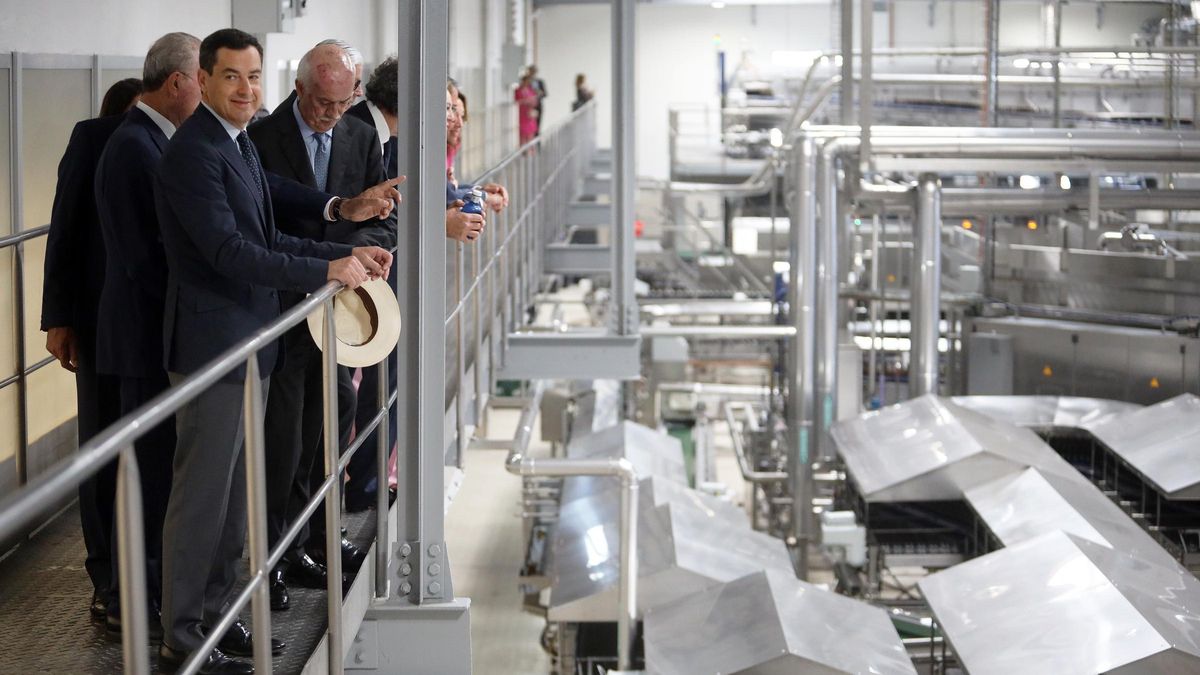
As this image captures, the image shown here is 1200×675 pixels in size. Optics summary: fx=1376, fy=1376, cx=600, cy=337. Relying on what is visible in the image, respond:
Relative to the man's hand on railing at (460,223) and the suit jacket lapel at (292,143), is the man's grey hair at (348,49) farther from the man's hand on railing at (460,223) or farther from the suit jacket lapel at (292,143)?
the man's hand on railing at (460,223)

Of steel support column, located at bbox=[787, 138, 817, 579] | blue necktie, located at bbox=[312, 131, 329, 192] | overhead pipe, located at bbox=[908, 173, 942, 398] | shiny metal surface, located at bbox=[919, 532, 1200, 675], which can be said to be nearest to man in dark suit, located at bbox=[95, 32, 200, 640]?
blue necktie, located at bbox=[312, 131, 329, 192]

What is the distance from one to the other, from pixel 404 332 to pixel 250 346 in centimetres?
92

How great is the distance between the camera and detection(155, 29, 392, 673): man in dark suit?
69.8 inches

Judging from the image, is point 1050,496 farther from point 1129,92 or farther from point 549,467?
point 1129,92

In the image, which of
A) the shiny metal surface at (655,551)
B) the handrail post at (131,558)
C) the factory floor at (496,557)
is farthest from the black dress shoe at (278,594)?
the factory floor at (496,557)

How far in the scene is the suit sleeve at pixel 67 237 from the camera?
2.26 m

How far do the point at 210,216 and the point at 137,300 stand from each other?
273 mm

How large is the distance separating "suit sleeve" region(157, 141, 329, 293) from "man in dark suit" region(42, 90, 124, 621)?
48cm

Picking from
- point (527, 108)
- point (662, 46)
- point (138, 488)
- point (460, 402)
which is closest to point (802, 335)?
point (460, 402)

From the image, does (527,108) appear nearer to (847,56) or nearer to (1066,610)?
(847,56)

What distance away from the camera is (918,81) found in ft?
32.2

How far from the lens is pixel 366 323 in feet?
7.13

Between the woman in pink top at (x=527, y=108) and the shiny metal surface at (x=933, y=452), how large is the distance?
638 cm

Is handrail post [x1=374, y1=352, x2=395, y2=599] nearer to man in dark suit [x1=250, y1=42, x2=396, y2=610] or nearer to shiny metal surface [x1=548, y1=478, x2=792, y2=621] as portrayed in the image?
man in dark suit [x1=250, y1=42, x2=396, y2=610]
